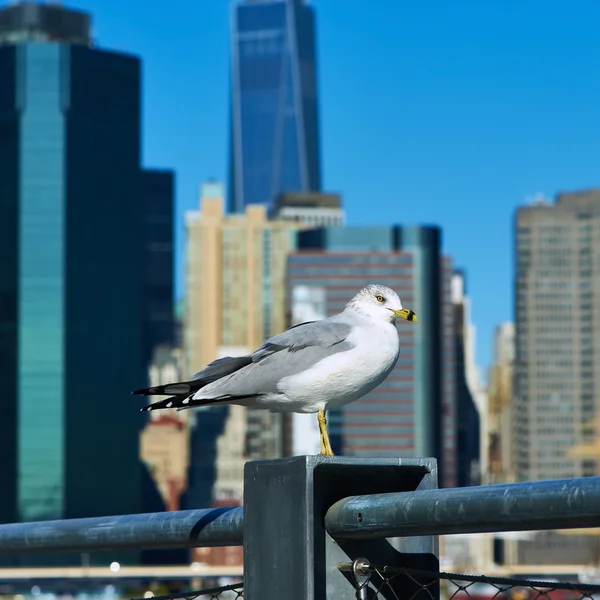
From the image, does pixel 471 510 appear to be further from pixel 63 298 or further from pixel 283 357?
pixel 63 298

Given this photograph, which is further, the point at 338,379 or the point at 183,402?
the point at 338,379

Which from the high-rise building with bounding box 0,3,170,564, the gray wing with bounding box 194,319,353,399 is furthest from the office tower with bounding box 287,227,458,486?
the gray wing with bounding box 194,319,353,399

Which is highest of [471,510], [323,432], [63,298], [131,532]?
[63,298]

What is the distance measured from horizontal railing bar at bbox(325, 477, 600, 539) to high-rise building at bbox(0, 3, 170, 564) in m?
154

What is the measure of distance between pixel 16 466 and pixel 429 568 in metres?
158

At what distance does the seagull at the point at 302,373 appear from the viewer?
190 inches

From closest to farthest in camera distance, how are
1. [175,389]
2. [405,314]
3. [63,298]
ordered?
1. [175,389]
2. [405,314]
3. [63,298]

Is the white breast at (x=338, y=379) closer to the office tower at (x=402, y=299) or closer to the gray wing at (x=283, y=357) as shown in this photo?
the gray wing at (x=283, y=357)

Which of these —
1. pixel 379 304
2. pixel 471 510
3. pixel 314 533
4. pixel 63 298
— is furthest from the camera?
pixel 63 298

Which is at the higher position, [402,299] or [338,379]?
[402,299]

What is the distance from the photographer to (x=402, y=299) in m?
182

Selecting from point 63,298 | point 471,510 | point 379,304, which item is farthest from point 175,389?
point 63,298

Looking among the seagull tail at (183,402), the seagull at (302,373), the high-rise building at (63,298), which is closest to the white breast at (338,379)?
the seagull at (302,373)

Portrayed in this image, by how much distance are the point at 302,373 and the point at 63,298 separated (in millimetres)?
154987
